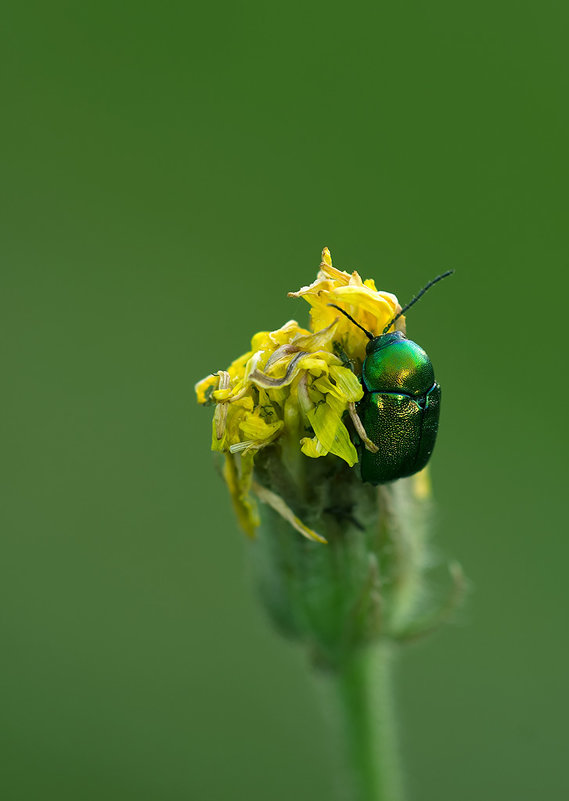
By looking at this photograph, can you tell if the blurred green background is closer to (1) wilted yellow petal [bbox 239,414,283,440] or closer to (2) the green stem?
(2) the green stem

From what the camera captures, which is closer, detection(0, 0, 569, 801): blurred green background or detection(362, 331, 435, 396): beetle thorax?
detection(362, 331, 435, 396): beetle thorax

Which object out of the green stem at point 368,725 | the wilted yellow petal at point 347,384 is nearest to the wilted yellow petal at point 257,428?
the wilted yellow petal at point 347,384

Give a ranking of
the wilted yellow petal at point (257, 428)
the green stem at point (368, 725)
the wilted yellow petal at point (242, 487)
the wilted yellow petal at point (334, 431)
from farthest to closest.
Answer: the green stem at point (368, 725) → the wilted yellow petal at point (242, 487) → the wilted yellow petal at point (257, 428) → the wilted yellow petal at point (334, 431)

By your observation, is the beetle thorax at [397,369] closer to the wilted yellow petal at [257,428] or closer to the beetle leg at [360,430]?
the beetle leg at [360,430]

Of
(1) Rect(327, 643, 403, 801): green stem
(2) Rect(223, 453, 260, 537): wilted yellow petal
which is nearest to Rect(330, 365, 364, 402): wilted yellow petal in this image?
(2) Rect(223, 453, 260, 537): wilted yellow petal

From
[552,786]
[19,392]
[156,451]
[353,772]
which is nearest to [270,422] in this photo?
[353,772]

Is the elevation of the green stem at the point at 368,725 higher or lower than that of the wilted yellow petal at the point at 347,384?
lower

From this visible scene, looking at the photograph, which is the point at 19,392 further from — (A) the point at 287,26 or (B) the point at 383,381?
(B) the point at 383,381
